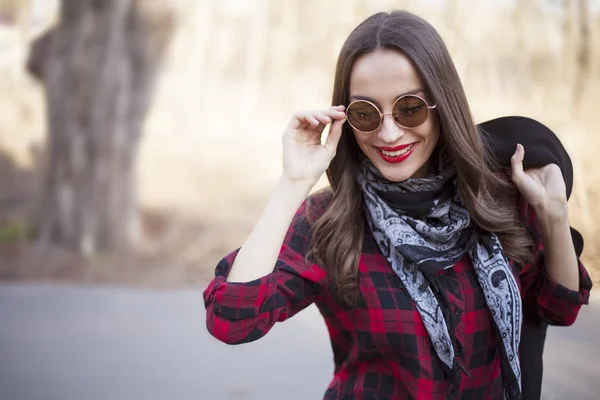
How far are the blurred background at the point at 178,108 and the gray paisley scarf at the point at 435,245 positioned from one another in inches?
154

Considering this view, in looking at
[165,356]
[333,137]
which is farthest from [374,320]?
[165,356]

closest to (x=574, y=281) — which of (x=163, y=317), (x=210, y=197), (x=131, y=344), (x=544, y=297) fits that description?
(x=544, y=297)

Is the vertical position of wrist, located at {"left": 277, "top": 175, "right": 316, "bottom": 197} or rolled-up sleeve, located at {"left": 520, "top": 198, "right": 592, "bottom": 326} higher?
wrist, located at {"left": 277, "top": 175, "right": 316, "bottom": 197}

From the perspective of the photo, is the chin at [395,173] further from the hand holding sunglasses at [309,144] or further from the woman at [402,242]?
the hand holding sunglasses at [309,144]

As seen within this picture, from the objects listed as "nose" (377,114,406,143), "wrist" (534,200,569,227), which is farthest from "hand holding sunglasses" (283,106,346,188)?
"wrist" (534,200,569,227)

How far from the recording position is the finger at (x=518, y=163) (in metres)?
1.78

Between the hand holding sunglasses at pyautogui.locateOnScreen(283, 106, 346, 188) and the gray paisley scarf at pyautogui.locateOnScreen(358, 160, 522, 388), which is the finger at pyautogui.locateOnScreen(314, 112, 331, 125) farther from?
the gray paisley scarf at pyautogui.locateOnScreen(358, 160, 522, 388)

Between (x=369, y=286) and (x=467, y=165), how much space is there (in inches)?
16.9

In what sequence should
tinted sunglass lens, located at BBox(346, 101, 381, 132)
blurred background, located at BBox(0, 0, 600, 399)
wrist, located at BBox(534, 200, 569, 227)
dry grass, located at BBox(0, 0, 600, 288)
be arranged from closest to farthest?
tinted sunglass lens, located at BBox(346, 101, 381, 132) < wrist, located at BBox(534, 200, 569, 227) < blurred background, located at BBox(0, 0, 600, 399) < dry grass, located at BBox(0, 0, 600, 288)

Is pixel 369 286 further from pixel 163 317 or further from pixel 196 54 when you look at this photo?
pixel 196 54

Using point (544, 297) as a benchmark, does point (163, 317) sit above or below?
below

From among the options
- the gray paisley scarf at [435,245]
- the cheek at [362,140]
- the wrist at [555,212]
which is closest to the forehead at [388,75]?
the cheek at [362,140]

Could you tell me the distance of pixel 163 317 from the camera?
4.86 meters

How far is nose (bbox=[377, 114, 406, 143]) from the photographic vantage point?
5.26 ft
